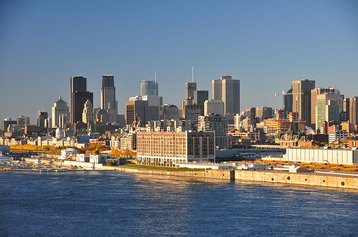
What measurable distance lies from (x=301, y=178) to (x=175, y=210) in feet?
53.8

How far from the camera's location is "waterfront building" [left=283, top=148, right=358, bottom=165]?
66238 millimetres

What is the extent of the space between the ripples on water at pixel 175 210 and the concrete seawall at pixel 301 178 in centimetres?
210

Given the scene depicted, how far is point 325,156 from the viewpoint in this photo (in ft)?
229

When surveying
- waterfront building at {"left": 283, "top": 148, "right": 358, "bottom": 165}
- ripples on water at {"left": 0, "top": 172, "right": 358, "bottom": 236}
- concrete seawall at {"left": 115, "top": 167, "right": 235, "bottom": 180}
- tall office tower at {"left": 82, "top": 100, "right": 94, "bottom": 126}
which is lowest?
ripples on water at {"left": 0, "top": 172, "right": 358, "bottom": 236}

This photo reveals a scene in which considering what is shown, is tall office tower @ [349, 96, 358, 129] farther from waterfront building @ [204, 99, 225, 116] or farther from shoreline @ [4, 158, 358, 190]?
shoreline @ [4, 158, 358, 190]

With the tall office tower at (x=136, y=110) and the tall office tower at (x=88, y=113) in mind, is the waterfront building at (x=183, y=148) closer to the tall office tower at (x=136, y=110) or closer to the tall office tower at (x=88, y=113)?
the tall office tower at (x=136, y=110)

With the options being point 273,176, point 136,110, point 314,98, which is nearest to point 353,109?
point 314,98

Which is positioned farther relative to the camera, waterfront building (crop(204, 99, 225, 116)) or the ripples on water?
waterfront building (crop(204, 99, 225, 116))

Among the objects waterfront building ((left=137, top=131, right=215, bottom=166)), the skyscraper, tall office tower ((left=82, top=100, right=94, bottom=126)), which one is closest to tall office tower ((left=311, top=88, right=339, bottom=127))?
the skyscraper

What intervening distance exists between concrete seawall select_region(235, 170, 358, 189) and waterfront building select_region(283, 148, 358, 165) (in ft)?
34.6

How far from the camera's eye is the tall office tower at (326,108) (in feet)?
526

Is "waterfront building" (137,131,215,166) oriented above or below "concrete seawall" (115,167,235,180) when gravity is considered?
above

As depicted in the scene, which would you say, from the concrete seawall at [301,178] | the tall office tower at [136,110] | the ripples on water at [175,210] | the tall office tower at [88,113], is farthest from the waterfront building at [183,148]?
the tall office tower at [88,113]

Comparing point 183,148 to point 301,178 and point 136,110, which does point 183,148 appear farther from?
point 136,110
